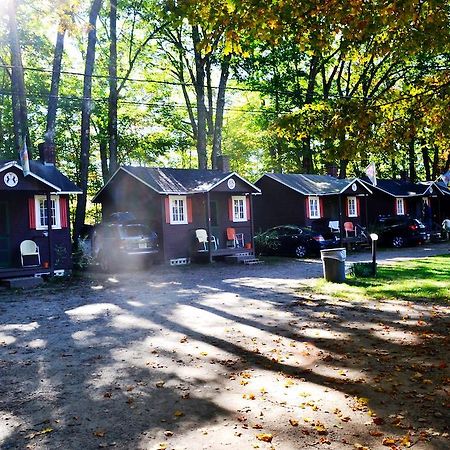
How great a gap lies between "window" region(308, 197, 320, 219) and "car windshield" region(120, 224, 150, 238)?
13488mm

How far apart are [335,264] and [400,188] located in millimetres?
26138

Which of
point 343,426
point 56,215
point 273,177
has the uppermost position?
point 273,177

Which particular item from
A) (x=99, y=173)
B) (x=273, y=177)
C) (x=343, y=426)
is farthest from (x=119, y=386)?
(x=99, y=173)

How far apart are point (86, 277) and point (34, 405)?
13.8m

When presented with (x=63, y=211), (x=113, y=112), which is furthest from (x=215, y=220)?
(x=113, y=112)

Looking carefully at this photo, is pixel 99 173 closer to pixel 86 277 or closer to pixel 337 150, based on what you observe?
pixel 86 277

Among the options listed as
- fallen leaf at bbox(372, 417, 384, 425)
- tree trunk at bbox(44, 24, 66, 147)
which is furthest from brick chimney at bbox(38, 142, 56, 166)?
fallen leaf at bbox(372, 417, 384, 425)

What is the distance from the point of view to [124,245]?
20219mm

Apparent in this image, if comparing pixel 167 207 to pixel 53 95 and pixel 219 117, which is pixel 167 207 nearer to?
pixel 53 95

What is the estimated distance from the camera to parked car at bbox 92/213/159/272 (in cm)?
2027

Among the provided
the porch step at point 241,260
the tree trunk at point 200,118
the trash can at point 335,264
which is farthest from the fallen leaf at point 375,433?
the tree trunk at point 200,118

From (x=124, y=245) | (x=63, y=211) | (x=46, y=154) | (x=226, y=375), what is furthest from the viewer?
(x=46, y=154)

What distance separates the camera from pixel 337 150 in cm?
1071

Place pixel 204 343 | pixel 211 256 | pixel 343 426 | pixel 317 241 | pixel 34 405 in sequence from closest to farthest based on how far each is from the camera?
1. pixel 343 426
2. pixel 34 405
3. pixel 204 343
4. pixel 211 256
5. pixel 317 241
